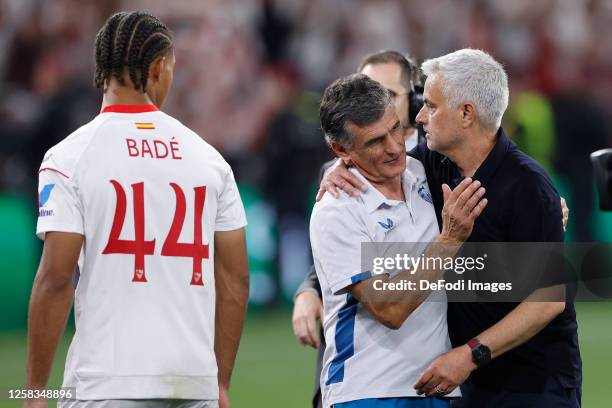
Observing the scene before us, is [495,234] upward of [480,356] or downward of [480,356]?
upward

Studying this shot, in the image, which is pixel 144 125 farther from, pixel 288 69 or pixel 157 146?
pixel 288 69

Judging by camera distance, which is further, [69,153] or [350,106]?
[350,106]

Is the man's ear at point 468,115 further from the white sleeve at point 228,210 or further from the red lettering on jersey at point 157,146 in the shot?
the red lettering on jersey at point 157,146

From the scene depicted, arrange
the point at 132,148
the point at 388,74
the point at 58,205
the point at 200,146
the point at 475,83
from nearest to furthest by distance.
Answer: the point at 58,205
the point at 132,148
the point at 200,146
the point at 475,83
the point at 388,74

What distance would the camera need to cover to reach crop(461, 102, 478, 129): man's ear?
4129 millimetres

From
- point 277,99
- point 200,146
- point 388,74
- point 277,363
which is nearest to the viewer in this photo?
point 200,146

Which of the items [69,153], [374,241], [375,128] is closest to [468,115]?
[375,128]

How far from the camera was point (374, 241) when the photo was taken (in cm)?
399

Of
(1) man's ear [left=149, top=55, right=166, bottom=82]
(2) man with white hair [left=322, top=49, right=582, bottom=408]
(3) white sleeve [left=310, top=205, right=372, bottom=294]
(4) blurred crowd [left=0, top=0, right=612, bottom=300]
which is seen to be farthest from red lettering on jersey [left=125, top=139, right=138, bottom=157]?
(4) blurred crowd [left=0, top=0, right=612, bottom=300]

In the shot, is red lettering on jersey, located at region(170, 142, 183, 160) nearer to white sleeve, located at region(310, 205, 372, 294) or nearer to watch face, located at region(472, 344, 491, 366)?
white sleeve, located at region(310, 205, 372, 294)

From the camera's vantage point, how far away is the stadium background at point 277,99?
10289 millimetres

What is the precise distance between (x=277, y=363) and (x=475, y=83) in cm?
578

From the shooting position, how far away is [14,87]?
1066cm

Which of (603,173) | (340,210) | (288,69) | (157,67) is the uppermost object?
(288,69)
